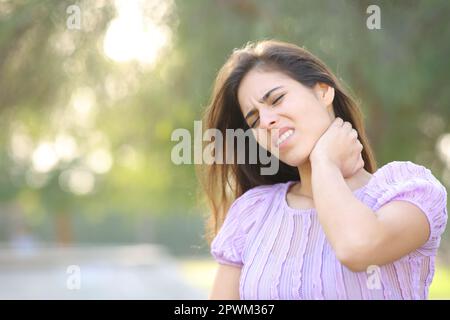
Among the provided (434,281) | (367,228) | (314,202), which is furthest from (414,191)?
(434,281)

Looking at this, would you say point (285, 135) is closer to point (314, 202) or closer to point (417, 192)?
point (314, 202)

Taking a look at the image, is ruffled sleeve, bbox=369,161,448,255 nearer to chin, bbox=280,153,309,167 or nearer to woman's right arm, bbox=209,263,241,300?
chin, bbox=280,153,309,167

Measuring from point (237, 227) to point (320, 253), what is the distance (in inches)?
10.2

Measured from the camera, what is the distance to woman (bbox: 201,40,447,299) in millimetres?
1623

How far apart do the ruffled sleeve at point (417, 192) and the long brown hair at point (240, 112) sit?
240 mm

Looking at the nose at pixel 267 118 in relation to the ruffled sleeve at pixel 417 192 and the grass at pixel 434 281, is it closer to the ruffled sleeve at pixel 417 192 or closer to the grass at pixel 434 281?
the ruffled sleeve at pixel 417 192

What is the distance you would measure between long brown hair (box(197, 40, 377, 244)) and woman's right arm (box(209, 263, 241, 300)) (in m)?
0.31

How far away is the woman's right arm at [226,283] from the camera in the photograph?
1.85 meters

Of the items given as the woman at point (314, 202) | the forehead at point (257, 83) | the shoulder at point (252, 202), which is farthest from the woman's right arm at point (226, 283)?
the forehead at point (257, 83)

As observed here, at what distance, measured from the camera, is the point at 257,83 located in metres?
1.90
